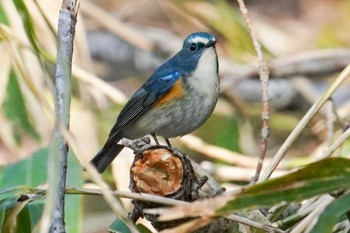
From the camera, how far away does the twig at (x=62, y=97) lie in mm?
2029

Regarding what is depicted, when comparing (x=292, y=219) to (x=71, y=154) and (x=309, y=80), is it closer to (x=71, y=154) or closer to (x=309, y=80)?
(x=71, y=154)

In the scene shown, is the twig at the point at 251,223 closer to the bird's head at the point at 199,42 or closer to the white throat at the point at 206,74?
the white throat at the point at 206,74

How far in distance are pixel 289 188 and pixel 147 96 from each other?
1714 millimetres

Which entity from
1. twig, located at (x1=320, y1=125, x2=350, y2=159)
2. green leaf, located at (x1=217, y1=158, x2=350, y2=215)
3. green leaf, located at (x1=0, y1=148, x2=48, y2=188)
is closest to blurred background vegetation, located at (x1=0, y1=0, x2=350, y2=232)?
green leaf, located at (x1=0, y1=148, x2=48, y2=188)

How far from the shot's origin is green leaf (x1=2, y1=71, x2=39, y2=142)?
177 inches

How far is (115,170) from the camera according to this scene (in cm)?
422

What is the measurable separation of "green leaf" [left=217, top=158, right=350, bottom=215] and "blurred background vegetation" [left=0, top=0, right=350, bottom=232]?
3.83 ft

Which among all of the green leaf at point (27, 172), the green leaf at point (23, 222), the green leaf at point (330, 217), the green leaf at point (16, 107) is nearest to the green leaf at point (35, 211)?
the green leaf at point (23, 222)

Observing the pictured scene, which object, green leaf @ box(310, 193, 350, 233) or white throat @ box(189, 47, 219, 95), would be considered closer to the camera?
green leaf @ box(310, 193, 350, 233)

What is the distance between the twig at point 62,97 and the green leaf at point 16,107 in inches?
85.5

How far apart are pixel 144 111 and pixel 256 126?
2153 millimetres

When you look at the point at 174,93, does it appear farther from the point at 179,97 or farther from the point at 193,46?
the point at 193,46

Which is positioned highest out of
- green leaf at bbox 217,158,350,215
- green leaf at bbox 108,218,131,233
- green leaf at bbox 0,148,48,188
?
green leaf at bbox 0,148,48,188

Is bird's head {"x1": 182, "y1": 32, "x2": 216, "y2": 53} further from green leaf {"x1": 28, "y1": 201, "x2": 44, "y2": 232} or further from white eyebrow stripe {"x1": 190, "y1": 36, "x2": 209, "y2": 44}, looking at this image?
green leaf {"x1": 28, "y1": 201, "x2": 44, "y2": 232}
